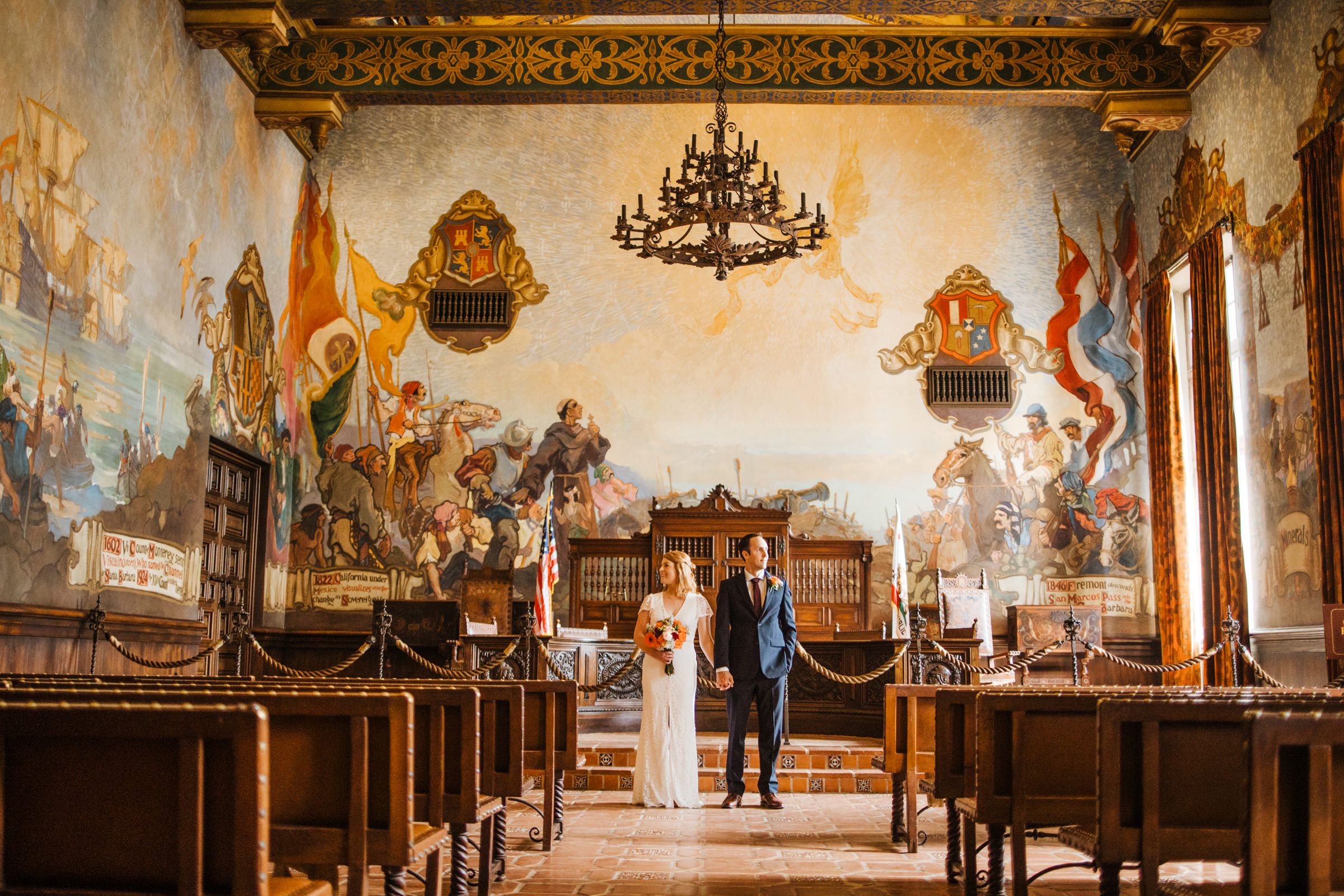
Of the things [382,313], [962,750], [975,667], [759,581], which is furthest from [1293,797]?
[382,313]

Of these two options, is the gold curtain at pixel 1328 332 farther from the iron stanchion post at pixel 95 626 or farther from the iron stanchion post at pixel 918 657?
the iron stanchion post at pixel 95 626

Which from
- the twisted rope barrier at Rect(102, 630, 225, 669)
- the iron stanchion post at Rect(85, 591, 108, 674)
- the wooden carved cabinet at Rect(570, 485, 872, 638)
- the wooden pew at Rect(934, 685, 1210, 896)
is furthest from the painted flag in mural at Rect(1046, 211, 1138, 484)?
the iron stanchion post at Rect(85, 591, 108, 674)

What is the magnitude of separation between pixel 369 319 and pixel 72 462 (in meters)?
6.28

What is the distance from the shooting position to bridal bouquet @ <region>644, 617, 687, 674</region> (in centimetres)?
795

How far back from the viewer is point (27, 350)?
839cm

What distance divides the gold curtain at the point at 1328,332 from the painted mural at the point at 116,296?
34.3 feet

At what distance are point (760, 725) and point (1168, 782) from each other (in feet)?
16.1

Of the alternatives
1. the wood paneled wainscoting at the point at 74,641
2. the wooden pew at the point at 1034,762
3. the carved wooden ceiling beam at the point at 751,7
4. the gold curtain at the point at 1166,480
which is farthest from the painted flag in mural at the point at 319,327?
the wooden pew at the point at 1034,762

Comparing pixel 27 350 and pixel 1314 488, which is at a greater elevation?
pixel 27 350

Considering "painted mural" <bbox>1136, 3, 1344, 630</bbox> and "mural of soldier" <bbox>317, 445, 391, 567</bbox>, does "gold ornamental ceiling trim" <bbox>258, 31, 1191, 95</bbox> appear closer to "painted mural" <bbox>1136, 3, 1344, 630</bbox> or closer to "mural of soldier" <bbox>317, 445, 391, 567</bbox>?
"painted mural" <bbox>1136, 3, 1344, 630</bbox>

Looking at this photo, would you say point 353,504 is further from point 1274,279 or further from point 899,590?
point 1274,279

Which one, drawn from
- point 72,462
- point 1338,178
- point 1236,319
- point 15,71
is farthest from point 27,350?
point 1236,319

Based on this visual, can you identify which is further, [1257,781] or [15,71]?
[15,71]

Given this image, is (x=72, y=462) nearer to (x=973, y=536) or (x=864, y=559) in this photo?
(x=864, y=559)
